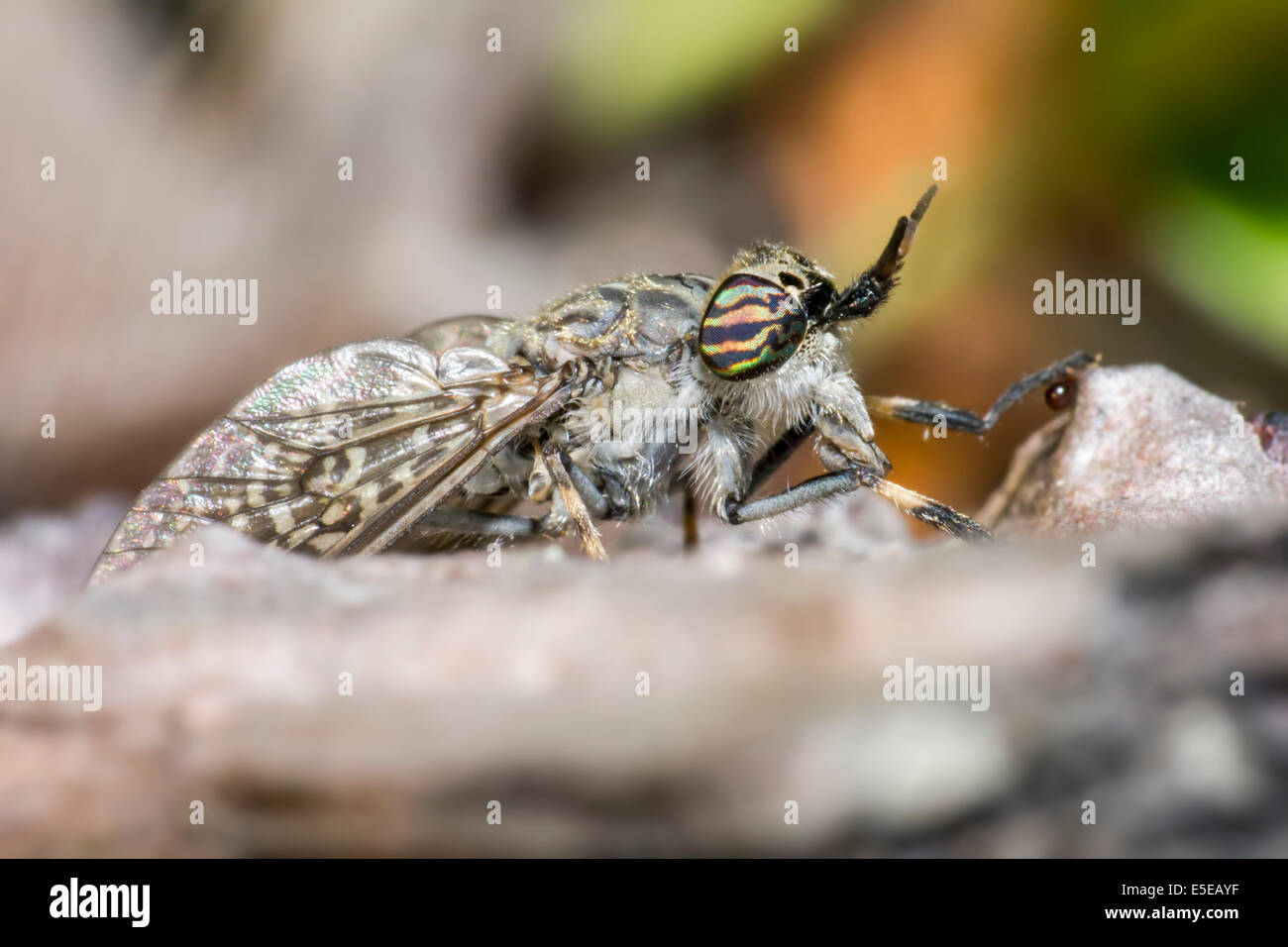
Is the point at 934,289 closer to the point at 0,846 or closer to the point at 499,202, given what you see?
the point at 499,202

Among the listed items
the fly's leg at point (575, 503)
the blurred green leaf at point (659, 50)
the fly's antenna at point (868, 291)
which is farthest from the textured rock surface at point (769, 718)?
the blurred green leaf at point (659, 50)

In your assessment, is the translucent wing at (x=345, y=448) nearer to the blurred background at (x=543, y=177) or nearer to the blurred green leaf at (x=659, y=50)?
the blurred background at (x=543, y=177)

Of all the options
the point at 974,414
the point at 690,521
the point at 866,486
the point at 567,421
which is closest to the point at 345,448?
the point at 567,421

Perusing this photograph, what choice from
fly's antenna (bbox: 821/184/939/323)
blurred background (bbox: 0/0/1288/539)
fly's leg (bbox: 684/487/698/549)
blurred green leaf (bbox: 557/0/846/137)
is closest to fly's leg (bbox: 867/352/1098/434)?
fly's antenna (bbox: 821/184/939/323)

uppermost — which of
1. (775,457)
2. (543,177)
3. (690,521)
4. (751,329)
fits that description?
(543,177)

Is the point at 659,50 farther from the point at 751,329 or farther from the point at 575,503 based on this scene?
the point at 575,503
